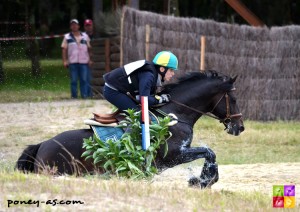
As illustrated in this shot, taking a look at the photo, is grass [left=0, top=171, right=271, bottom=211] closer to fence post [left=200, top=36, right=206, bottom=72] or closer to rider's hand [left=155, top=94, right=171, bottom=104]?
rider's hand [left=155, top=94, right=171, bottom=104]

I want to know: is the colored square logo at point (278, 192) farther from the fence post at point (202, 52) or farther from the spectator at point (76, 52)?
the spectator at point (76, 52)

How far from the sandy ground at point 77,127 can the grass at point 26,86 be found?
102 centimetres

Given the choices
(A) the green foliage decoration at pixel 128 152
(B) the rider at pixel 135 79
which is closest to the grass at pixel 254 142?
(B) the rider at pixel 135 79

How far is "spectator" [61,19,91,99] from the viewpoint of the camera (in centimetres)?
2264

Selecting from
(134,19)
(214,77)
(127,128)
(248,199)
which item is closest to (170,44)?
(134,19)

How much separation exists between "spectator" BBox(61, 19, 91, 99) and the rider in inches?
450

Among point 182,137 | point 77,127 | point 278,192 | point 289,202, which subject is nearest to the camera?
point 278,192

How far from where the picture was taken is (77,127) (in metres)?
18.7

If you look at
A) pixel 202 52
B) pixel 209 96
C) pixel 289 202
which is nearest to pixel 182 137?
pixel 209 96

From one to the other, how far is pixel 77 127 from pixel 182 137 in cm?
774

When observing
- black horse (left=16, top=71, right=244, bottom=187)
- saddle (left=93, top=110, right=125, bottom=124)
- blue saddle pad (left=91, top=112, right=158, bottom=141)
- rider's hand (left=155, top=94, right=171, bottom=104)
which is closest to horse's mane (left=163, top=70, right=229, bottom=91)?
black horse (left=16, top=71, right=244, bottom=187)

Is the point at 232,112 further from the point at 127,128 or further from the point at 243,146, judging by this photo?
the point at 243,146

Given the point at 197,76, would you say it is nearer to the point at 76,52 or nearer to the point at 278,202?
the point at 278,202

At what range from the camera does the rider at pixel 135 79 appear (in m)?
11.0
